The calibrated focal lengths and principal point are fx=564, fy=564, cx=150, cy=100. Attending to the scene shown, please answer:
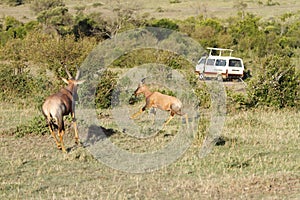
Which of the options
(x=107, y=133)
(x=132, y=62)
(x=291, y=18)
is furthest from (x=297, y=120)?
(x=291, y=18)

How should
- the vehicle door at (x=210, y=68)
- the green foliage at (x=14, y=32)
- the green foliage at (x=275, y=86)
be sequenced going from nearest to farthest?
1. the green foliage at (x=275, y=86)
2. the vehicle door at (x=210, y=68)
3. the green foliage at (x=14, y=32)

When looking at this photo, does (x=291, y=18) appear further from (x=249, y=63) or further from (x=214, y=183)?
(x=214, y=183)

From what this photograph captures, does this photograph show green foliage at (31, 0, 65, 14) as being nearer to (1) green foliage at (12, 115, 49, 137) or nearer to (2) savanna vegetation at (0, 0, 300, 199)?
(2) savanna vegetation at (0, 0, 300, 199)

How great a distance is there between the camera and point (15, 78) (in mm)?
17578

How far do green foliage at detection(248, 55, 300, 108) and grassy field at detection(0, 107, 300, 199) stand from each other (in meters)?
3.68

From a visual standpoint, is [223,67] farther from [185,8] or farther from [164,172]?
[185,8]

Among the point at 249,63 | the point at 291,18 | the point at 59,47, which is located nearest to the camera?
the point at 59,47

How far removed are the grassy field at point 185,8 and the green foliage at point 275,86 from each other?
39.4 metres

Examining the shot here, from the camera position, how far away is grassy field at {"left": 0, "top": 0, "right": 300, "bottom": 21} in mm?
60562

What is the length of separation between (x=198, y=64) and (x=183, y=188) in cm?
1850

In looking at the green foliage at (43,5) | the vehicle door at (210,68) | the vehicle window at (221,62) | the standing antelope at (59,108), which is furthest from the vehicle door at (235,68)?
the green foliage at (43,5)

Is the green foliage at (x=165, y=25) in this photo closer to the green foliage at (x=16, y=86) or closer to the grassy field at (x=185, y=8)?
the grassy field at (x=185, y=8)

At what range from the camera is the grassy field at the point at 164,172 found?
24.1ft

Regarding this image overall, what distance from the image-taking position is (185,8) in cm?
7000
